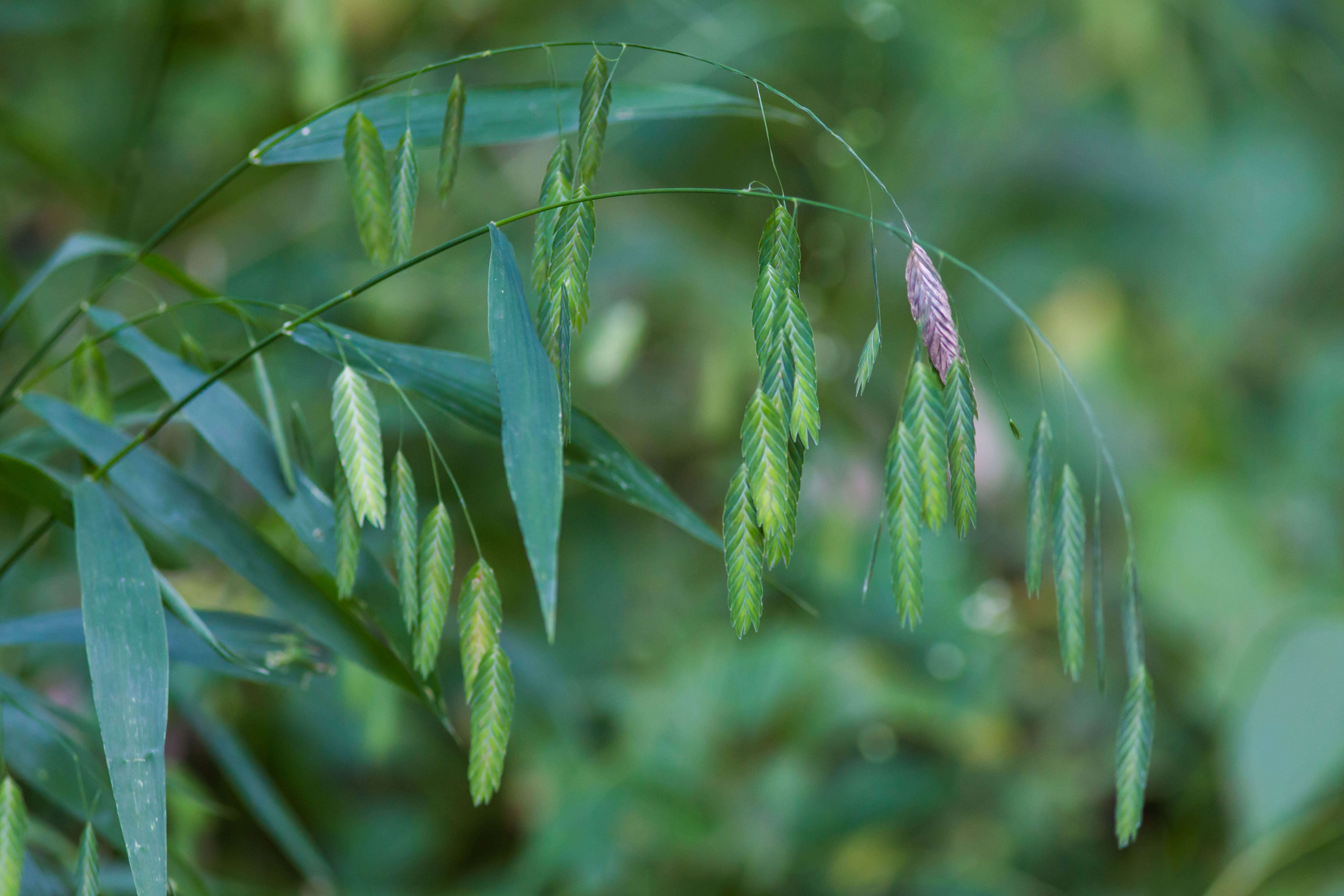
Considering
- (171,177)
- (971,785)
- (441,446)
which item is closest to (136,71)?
(171,177)

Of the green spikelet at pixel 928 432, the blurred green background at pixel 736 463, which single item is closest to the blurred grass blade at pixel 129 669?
the green spikelet at pixel 928 432

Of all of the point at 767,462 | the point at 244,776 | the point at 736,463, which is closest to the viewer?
the point at 767,462

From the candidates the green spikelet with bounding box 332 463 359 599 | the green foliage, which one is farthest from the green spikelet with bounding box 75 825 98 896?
the green spikelet with bounding box 332 463 359 599

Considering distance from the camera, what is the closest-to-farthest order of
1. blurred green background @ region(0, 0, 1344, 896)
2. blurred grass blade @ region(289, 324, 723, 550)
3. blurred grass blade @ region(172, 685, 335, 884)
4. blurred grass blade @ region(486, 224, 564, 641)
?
blurred grass blade @ region(486, 224, 564, 641), blurred grass blade @ region(289, 324, 723, 550), blurred grass blade @ region(172, 685, 335, 884), blurred green background @ region(0, 0, 1344, 896)

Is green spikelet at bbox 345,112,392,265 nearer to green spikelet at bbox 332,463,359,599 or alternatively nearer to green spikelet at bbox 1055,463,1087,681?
green spikelet at bbox 332,463,359,599

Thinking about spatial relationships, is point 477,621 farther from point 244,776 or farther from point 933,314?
point 244,776

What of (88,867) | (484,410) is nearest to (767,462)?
(484,410)

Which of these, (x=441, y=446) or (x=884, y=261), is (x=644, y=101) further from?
(x=884, y=261)
